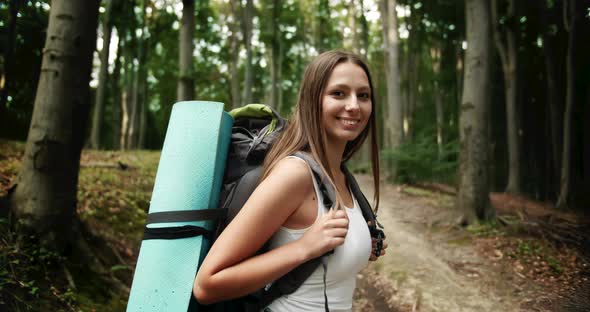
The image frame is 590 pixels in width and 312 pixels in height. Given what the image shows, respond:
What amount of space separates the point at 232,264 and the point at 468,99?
7336 millimetres

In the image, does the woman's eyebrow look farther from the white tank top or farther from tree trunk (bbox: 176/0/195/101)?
tree trunk (bbox: 176/0/195/101)

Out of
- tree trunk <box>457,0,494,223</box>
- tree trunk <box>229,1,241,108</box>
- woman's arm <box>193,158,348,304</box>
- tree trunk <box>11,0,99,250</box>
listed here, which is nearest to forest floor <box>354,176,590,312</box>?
tree trunk <box>457,0,494,223</box>

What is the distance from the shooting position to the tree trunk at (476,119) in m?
7.29

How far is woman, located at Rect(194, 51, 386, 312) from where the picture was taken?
58.0 inches

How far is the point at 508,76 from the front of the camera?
12.8m

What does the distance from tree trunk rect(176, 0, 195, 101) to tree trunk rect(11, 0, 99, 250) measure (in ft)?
13.7

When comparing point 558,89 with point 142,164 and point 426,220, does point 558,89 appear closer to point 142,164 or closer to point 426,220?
point 426,220

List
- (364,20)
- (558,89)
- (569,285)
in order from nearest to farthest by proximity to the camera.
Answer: (569,285)
(558,89)
(364,20)

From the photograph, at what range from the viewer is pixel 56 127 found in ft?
11.1

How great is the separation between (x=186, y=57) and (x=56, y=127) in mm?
5105

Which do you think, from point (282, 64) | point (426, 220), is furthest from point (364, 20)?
point (426, 220)

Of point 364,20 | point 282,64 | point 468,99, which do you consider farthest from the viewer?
point 282,64

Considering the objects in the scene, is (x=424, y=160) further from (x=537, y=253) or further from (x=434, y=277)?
(x=434, y=277)

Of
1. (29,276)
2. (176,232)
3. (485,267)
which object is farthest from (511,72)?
(29,276)
